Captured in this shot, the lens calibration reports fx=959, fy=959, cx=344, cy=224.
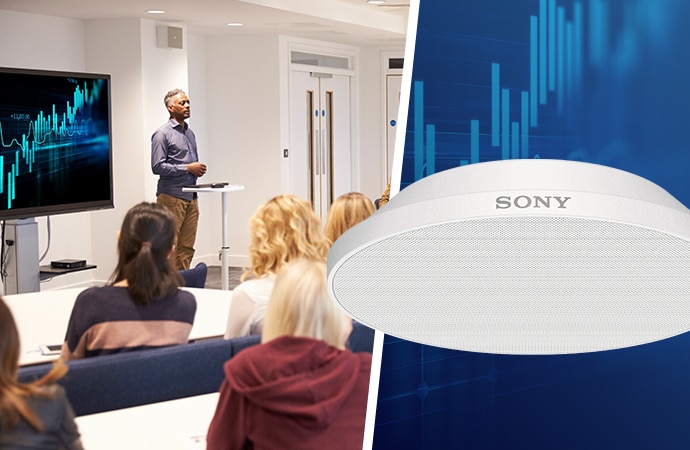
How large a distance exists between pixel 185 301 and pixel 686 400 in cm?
200

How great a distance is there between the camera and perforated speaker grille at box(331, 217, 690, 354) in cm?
60

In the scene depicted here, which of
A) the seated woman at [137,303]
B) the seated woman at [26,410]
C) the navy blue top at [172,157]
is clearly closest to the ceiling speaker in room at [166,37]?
the navy blue top at [172,157]

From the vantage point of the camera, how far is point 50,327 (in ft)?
12.4

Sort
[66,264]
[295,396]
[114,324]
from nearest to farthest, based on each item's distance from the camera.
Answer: [295,396] → [114,324] → [66,264]

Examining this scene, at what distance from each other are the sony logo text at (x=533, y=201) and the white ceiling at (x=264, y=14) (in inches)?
290

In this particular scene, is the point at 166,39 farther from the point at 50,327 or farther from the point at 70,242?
the point at 50,327

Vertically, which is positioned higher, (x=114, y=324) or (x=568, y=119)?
(x=568, y=119)

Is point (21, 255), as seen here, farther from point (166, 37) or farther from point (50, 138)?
point (166, 37)

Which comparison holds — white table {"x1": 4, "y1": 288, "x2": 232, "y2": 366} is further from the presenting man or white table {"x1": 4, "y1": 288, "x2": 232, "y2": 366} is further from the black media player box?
the presenting man

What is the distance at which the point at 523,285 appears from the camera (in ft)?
2.23

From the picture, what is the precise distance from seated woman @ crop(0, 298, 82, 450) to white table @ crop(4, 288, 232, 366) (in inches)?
49.1

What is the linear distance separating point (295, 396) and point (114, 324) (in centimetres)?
111

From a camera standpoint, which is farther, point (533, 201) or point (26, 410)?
point (26, 410)

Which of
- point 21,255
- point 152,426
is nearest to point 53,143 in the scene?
point 21,255
